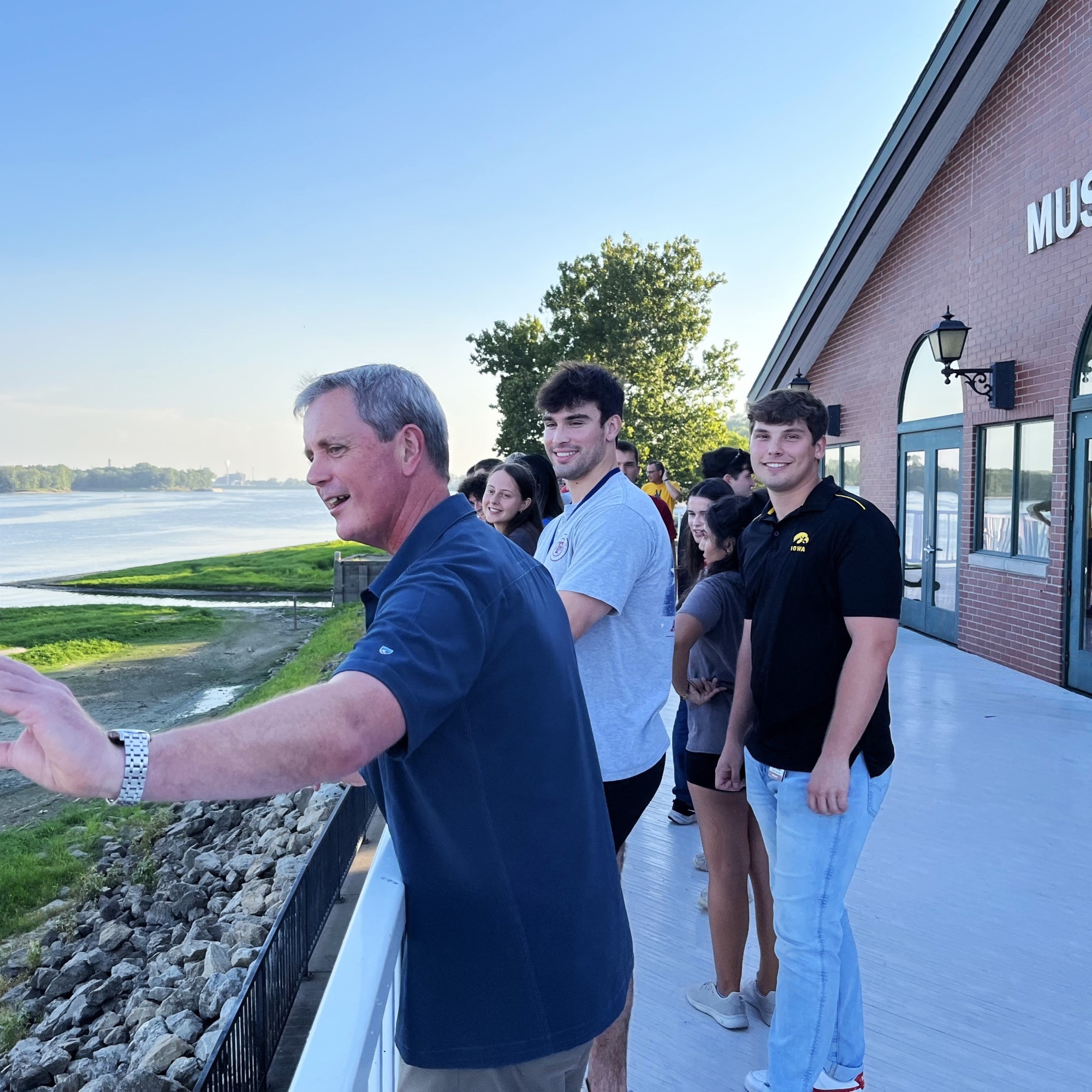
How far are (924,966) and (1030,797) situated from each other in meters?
2.32

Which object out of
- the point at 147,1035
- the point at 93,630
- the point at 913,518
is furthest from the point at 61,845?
the point at 93,630

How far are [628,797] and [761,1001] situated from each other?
4.11 ft

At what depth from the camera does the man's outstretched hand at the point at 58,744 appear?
93cm

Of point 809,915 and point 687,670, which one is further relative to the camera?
point 687,670

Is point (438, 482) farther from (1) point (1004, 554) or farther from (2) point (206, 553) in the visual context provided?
(2) point (206, 553)

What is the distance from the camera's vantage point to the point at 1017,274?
29.5ft

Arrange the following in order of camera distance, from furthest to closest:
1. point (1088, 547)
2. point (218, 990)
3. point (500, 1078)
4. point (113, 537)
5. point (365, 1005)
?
1. point (113, 537)
2. point (1088, 547)
3. point (218, 990)
4. point (500, 1078)
5. point (365, 1005)

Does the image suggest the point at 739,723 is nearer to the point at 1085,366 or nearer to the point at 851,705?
the point at 851,705

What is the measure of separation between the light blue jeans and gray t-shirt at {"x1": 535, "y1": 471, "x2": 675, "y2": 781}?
41 centimetres

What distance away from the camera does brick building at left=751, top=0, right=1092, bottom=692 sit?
8047 mm

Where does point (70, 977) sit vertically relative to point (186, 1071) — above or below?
below

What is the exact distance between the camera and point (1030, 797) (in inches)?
209

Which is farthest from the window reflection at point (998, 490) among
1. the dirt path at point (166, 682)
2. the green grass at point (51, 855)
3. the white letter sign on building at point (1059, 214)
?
the dirt path at point (166, 682)

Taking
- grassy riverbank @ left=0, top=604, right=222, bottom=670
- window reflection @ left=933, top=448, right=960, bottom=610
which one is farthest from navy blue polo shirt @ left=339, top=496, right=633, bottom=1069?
grassy riverbank @ left=0, top=604, right=222, bottom=670
